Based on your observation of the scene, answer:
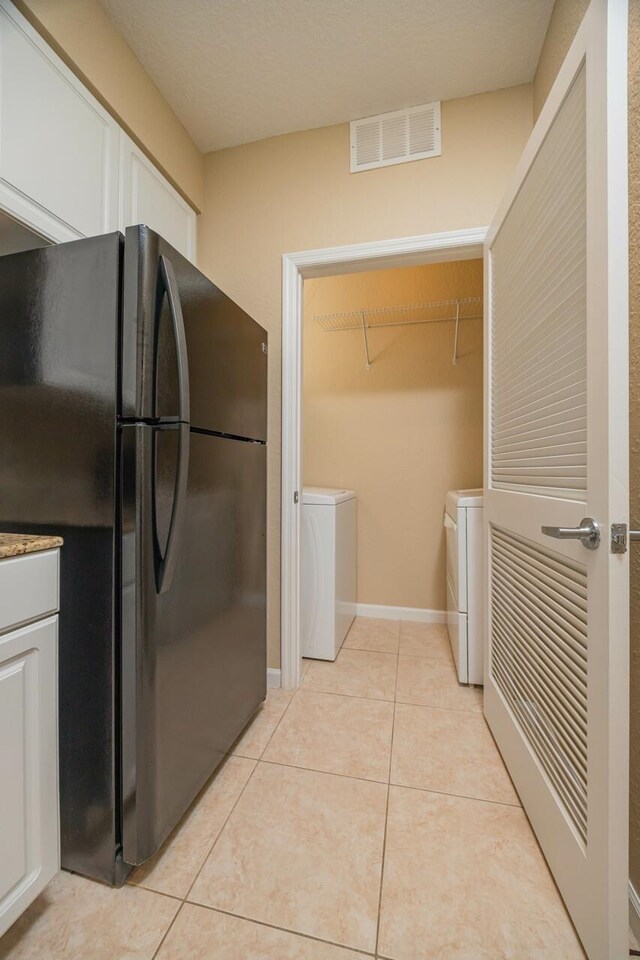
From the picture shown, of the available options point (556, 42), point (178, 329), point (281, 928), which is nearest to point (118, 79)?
point (178, 329)

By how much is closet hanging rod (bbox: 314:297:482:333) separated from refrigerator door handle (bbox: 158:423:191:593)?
7.04 feet

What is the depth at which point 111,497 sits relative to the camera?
979mm

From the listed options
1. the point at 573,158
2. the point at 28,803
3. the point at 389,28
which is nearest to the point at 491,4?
the point at 389,28

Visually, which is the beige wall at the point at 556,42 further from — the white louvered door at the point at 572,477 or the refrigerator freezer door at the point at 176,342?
the refrigerator freezer door at the point at 176,342

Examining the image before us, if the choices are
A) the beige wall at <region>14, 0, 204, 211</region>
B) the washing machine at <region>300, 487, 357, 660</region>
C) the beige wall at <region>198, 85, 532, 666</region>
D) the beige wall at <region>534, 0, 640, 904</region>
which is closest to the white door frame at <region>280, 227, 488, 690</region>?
the beige wall at <region>198, 85, 532, 666</region>

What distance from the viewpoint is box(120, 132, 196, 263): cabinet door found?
1.61 meters

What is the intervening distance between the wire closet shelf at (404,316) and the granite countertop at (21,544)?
242cm

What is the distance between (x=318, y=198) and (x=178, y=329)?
1360 mm

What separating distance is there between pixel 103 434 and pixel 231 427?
1.58ft

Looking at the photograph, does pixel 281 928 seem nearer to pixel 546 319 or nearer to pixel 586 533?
pixel 586 533

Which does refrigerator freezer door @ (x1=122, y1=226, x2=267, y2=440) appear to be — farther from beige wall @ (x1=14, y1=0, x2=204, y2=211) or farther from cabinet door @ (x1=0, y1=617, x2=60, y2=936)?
beige wall @ (x1=14, y1=0, x2=204, y2=211)

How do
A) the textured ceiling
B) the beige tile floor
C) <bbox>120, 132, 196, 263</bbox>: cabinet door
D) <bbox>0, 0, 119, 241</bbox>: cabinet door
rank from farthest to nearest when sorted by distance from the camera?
<bbox>120, 132, 196, 263</bbox>: cabinet door → the textured ceiling → <bbox>0, 0, 119, 241</bbox>: cabinet door → the beige tile floor

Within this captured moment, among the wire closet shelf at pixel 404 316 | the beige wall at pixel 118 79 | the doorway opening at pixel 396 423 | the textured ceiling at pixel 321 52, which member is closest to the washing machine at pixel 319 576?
the doorway opening at pixel 396 423

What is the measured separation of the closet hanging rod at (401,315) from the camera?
8.87 ft
